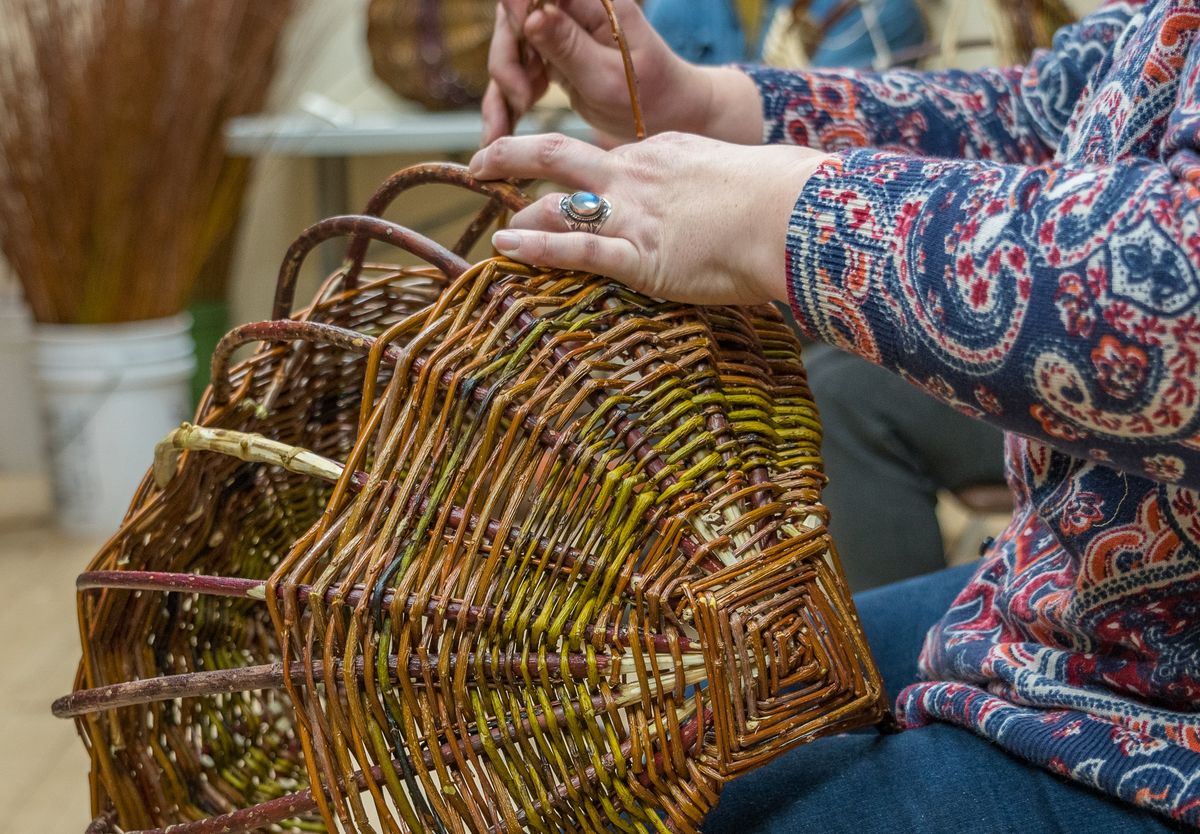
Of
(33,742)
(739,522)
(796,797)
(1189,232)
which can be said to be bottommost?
(33,742)

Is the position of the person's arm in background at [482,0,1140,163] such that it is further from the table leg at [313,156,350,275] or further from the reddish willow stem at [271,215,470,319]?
the table leg at [313,156,350,275]

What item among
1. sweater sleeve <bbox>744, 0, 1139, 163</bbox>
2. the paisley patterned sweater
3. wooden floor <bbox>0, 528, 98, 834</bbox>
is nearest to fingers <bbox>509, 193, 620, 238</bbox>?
the paisley patterned sweater

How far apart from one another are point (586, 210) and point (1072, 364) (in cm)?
24

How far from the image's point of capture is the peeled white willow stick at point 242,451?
524 millimetres

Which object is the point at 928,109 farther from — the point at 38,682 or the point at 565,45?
the point at 38,682

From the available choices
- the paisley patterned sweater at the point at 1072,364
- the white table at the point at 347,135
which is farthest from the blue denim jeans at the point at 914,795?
the white table at the point at 347,135

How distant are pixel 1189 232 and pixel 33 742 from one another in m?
1.43

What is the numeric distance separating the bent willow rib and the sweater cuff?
0.25 feet

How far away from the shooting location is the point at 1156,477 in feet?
1.43

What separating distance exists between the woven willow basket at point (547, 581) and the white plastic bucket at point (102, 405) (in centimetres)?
156

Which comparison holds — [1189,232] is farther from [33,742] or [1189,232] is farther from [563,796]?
[33,742]

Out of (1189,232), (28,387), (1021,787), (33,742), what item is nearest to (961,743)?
(1021,787)

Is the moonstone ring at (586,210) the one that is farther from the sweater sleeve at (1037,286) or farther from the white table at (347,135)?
the white table at (347,135)

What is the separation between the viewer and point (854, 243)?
1.56 feet
